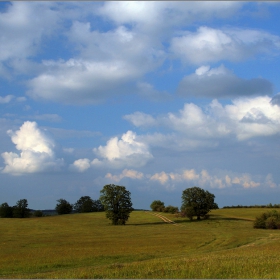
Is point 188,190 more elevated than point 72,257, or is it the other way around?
point 188,190

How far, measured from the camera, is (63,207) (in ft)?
577

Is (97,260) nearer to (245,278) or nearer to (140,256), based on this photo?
(140,256)

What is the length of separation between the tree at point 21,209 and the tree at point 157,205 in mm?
54679

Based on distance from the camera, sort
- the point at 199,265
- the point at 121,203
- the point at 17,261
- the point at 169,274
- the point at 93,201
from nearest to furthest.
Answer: the point at 169,274
the point at 199,265
the point at 17,261
the point at 121,203
the point at 93,201

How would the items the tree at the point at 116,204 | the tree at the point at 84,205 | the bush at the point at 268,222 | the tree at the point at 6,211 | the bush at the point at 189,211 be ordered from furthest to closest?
the tree at the point at 84,205 → the tree at the point at 6,211 → the bush at the point at 189,211 → the tree at the point at 116,204 → the bush at the point at 268,222

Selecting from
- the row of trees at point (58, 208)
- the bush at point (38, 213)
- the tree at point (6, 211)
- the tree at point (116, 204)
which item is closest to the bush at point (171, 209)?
the row of trees at point (58, 208)

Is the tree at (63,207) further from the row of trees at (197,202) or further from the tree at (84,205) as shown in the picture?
the row of trees at (197,202)

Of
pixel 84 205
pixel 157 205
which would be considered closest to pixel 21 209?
pixel 84 205

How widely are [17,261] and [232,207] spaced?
5780 inches

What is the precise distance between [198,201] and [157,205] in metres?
48.4

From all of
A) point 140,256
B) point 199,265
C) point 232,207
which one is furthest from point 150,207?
point 199,265

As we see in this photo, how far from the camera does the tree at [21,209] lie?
525ft

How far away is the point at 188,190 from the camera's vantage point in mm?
112500

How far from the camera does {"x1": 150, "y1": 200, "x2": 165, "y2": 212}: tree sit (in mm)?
155438
